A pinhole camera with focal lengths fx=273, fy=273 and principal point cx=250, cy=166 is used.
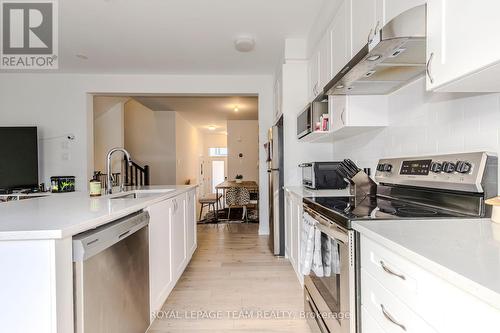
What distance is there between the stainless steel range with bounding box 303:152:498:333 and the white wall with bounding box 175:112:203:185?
5735 mm

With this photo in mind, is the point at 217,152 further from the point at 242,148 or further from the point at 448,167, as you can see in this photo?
the point at 448,167

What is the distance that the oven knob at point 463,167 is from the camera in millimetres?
1173

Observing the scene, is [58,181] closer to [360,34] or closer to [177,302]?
[177,302]

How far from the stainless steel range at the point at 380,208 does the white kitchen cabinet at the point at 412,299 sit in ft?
0.35

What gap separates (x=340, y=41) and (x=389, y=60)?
79 cm

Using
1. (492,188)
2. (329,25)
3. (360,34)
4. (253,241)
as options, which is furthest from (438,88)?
(253,241)

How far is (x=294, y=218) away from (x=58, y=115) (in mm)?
4013

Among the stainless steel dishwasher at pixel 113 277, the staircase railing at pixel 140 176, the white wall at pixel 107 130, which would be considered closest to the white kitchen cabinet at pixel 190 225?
the stainless steel dishwasher at pixel 113 277

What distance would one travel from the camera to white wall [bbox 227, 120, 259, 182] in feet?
25.9

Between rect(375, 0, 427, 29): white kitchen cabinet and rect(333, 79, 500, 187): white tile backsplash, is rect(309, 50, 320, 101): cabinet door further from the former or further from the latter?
rect(375, 0, 427, 29): white kitchen cabinet

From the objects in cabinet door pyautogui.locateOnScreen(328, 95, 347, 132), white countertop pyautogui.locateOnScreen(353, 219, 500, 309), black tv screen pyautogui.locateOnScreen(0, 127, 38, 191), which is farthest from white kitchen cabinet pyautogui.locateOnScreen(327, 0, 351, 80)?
black tv screen pyautogui.locateOnScreen(0, 127, 38, 191)

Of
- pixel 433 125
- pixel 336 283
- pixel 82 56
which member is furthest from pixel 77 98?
pixel 433 125

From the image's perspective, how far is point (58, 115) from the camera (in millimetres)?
4258

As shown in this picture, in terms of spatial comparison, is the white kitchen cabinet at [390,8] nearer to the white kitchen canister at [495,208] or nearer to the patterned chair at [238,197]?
the white kitchen canister at [495,208]
